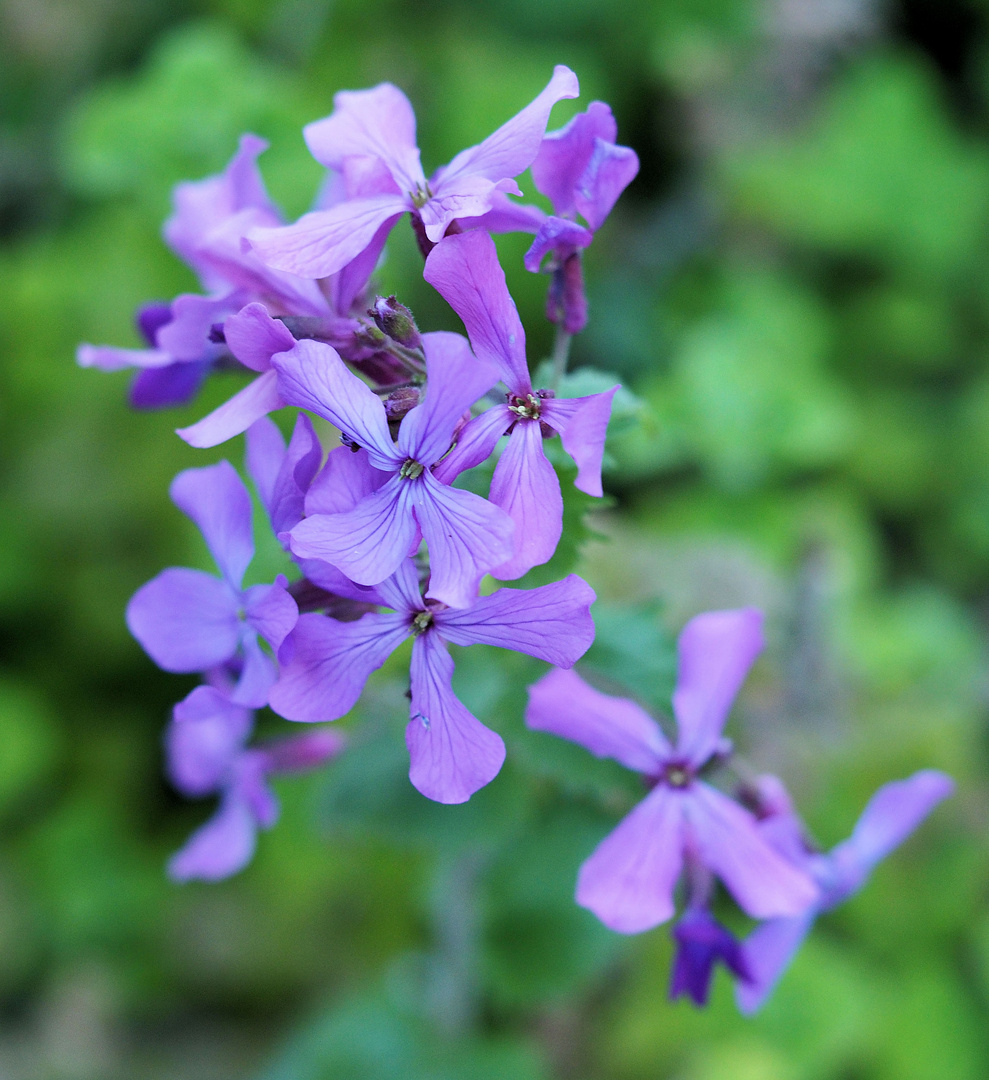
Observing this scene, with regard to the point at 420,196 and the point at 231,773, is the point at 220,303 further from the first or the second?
the point at 231,773

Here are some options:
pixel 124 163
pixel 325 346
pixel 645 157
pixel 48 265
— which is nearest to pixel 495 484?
pixel 325 346

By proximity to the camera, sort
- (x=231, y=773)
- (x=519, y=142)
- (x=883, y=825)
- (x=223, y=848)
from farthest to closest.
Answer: (x=231, y=773)
(x=223, y=848)
(x=883, y=825)
(x=519, y=142)

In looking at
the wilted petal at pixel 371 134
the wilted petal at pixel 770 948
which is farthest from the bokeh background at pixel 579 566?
the wilted petal at pixel 371 134

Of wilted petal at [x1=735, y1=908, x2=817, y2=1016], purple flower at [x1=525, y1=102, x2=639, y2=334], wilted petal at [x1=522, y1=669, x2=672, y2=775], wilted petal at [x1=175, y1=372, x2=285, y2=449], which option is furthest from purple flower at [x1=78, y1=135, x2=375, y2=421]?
wilted petal at [x1=735, y1=908, x2=817, y2=1016]

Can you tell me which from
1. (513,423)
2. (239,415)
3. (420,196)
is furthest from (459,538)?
(420,196)

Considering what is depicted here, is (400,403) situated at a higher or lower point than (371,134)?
lower

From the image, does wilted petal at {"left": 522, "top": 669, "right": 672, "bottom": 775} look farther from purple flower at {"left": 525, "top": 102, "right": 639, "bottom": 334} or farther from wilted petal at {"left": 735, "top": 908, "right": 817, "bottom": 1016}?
purple flower at {"left": 525, "top": 102, "right": 639, "bottom": 334}

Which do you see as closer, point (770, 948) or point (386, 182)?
point (386, 182)
